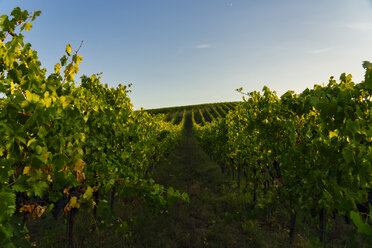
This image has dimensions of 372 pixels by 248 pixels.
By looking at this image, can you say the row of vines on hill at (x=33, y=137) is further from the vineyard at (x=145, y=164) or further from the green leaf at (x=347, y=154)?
the green leaf at (x=347, y=154)

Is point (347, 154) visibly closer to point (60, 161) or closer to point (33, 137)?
point (60, 161)

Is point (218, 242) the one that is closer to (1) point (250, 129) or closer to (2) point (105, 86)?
(1) point (250, 129)

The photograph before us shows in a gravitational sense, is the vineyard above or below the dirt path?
above

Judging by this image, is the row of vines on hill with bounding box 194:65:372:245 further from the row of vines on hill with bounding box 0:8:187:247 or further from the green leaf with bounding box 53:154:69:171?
the green leaf with bounding box 53:154:69:171

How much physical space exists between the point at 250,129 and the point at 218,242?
3173 mm

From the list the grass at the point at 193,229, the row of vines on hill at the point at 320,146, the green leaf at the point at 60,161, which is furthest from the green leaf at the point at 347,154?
the green leaf at the point at 60,161

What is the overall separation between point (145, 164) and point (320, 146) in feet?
22.9

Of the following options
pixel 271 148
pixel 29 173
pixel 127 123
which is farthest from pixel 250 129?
pixel 29 173

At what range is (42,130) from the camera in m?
2.02

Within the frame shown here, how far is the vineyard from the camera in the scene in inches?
80.7

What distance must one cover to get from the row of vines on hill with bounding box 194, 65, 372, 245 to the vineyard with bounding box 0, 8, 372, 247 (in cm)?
2

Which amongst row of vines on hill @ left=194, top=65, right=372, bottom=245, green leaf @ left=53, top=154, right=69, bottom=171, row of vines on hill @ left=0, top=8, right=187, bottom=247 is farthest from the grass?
green leaf @ left=53, top=154, right=69, bottom=171

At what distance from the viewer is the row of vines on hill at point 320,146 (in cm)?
219

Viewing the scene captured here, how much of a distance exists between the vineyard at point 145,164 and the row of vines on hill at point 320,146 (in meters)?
0.02
